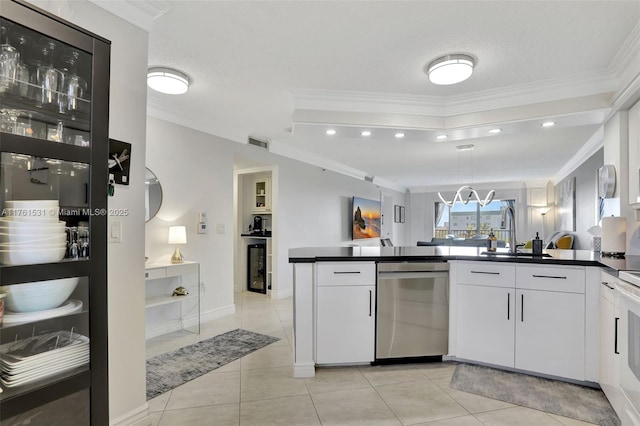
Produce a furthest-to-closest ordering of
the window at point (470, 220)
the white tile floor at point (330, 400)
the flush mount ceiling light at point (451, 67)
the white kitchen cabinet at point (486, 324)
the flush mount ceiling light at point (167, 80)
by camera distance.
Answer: the window at point (470, 220)
the flush mount ceiling light at point (167, 80)
the white kitchen cabinet at point (486, 324)
the flush mount ceiling light at point (451, 67)
the white tile floor at point (330, 400)

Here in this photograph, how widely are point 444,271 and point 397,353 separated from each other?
2.64 ft

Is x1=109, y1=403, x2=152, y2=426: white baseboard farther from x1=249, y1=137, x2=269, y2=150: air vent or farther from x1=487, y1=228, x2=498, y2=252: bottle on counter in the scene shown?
x1=249, y1=137, x2=269, y2=150: air vent

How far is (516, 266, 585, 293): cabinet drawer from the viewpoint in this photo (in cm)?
247

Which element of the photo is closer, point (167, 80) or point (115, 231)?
point (115, 231)

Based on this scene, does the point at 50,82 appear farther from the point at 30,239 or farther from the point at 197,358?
the point at 197,358

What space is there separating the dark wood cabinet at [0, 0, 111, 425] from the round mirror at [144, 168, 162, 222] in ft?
→ 7.33

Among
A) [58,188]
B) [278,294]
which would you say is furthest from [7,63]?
[278,294]

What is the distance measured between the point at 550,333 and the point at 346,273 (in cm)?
161

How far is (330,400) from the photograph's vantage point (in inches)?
89.7

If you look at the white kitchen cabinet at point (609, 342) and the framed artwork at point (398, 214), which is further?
the framed artwork at point (398, 214)

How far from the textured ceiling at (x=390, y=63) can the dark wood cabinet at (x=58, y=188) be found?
949 millimetres

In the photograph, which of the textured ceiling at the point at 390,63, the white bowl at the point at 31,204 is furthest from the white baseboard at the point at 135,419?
the textured ceiling at the point at 390,63

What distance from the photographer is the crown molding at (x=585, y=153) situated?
4506 millimetres

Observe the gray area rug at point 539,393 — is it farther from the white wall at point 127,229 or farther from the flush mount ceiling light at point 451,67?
the flush mount ceiling light at point 451,67
